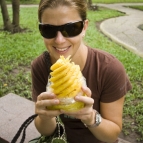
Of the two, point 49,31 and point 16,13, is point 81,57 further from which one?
point 16,13

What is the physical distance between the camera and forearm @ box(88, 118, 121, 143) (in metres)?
1.66

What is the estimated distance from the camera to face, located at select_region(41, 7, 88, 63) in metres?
1.65

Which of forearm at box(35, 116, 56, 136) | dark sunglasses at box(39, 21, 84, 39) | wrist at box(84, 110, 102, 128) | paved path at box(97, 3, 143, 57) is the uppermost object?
dark sunglasses at box(39, 21, 84, 39)

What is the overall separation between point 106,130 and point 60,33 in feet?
2.39

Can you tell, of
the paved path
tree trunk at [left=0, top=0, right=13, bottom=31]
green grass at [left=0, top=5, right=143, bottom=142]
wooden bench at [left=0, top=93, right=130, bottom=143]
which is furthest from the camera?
tree trunk at [left=0, top=0, right=13, bottom=31]

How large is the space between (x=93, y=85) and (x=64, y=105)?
0.53m

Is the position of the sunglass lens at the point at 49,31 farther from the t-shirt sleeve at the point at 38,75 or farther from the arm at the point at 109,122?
the arm at the point at 109,122

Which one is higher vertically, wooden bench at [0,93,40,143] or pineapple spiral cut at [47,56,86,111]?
pineapple spiral cut at [47,56,86,111]

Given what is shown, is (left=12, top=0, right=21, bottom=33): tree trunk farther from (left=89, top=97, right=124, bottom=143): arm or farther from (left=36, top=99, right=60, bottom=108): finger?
(left=36, top=99, right=60, bottom=108): finger

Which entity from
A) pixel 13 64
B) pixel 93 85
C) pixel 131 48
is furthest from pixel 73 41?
pixel 131 48

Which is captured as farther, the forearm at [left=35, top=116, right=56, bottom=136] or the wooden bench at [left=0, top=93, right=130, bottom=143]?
the wooden bench at [left=0, top=93, right=130, bottom=143]

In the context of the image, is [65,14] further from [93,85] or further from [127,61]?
[127,61]

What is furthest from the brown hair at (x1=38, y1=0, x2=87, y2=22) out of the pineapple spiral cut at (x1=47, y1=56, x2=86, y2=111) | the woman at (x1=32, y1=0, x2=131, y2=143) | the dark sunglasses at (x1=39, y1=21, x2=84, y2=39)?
the pineapple spiral cut at (x1=47, y1=56, x2=86, y2=111)

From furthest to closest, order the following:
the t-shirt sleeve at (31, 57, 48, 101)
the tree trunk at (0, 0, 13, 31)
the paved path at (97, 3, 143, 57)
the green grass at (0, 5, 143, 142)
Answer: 1. the tree trunk at (0, 0, 13, 31)
2. the paved path at (97, 3, 143, 57)
3. the green grass at (0, 5, 143, 142)
4. the t-shirt sleeve at (31, 57, 48, 101)
